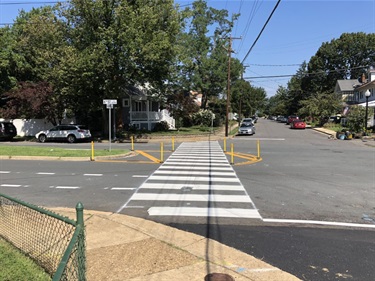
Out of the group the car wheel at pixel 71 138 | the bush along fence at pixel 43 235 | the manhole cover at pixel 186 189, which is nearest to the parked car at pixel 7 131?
the car wheel at pixel 71 138

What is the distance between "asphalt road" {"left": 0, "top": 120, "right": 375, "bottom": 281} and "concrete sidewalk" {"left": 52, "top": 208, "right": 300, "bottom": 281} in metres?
0.47

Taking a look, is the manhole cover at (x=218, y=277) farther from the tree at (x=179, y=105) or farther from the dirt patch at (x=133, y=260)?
the tree at (x=179, y=105)

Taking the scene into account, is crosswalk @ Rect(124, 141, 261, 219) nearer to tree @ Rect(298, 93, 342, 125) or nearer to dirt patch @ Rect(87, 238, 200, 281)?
dirt patch @ Rect(87, 238, 200, 281)

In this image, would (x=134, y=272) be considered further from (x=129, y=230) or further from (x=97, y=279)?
(x=129, y=230)

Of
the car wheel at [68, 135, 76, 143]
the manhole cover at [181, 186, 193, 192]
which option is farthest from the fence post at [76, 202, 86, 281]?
the car wheel at [68, 135, 76, 143]

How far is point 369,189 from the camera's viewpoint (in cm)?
1032

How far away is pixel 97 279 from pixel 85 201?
450cm

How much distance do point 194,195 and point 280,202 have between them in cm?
217

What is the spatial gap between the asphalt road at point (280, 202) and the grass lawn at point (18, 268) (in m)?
2.75

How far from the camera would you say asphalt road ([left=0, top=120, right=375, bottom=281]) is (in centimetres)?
526

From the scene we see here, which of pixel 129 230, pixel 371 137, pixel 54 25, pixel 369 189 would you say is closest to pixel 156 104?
pixel 54 25

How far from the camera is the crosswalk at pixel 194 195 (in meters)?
7.69

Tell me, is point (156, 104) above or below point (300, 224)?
above

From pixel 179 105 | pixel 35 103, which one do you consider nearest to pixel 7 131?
pixel 35 103
